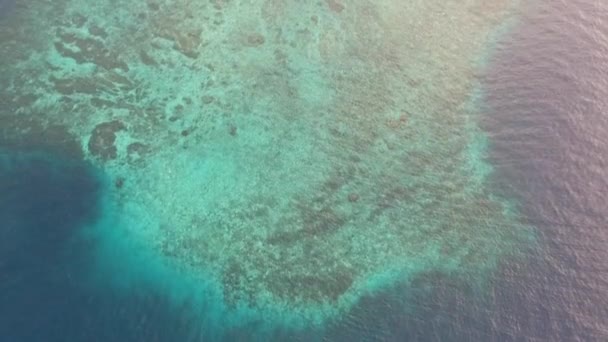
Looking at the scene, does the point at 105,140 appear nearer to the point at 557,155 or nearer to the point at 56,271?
the point at 56,271

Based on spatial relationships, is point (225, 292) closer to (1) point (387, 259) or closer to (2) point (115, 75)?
(1) point (387, 259)

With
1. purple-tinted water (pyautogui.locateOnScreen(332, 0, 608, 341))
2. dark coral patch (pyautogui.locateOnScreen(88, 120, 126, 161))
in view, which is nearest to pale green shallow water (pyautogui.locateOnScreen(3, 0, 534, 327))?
dark coral patch (pyautogui.locateOnScreen(88, 120, 126, 161))

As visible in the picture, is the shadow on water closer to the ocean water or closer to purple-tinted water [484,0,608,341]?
the ocean water

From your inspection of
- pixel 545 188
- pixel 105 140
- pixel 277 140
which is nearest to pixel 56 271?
pixel 105 140

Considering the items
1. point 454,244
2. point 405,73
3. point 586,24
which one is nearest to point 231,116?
point 405,73

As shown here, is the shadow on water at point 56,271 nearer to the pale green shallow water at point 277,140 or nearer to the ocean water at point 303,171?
the ocean water at point 303,171

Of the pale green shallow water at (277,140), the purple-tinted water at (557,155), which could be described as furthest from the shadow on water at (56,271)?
the purple-tinted water at (557,155)
